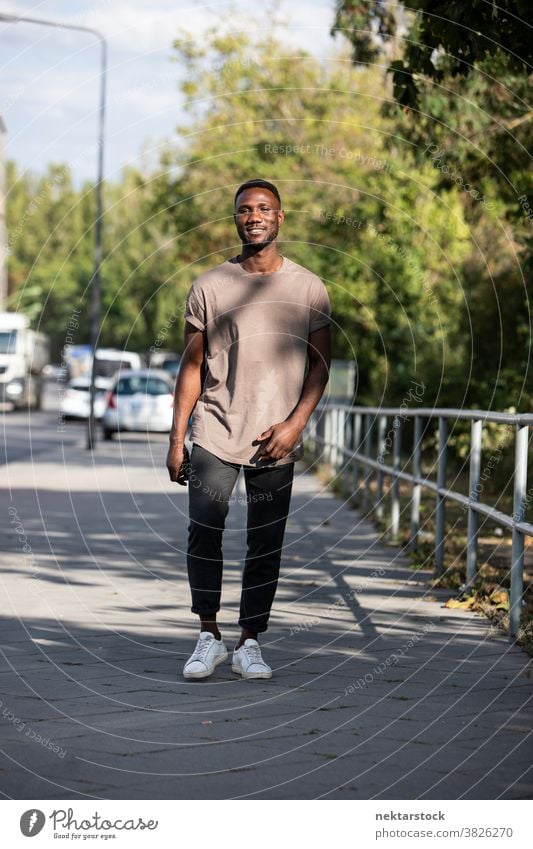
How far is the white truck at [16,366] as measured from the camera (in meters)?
45.4

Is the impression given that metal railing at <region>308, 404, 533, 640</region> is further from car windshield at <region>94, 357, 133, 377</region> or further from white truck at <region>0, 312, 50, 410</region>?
car windshield at <region>94, 357, 133, 377</region>

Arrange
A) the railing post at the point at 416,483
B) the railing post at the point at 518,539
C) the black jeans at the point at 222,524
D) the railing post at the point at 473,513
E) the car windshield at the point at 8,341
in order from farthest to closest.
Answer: the car windshield at the point at 8,341 → the railing post at the point at 416,483 → the railing post at the point at 473,513 → the railing post at the point at 518,539 → the black jeans at the point at 222,524

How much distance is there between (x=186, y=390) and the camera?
5.86 meters

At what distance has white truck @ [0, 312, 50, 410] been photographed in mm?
45375

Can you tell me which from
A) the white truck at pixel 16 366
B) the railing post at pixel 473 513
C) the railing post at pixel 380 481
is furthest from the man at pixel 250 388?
the white truck at pixel 16 366

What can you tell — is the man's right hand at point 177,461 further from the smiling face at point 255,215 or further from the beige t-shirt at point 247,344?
the smiling face at point 255,215

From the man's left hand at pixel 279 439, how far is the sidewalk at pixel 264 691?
3.07 feet

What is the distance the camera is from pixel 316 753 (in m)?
4.59

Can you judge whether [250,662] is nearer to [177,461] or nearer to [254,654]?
[254,654]

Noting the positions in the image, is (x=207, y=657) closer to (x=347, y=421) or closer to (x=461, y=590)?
(x=461, y=590)

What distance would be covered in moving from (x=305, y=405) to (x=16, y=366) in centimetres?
4144

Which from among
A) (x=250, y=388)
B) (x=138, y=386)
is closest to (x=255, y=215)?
Result: (x=250, y=388)

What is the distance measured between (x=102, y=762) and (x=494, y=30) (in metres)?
5.10
